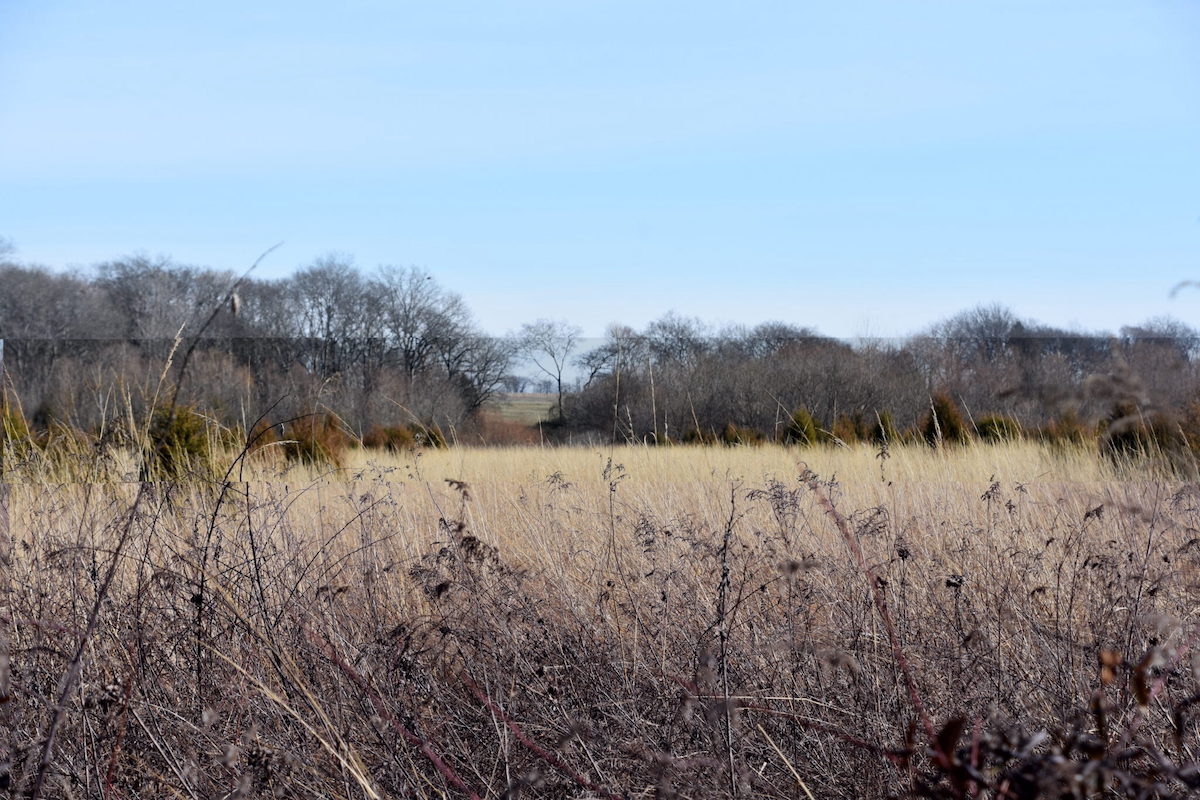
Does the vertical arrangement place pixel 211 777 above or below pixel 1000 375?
below

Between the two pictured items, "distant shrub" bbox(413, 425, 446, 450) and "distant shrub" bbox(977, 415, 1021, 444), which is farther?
"distant shrub" bbox(977, 415, 1021, 444)

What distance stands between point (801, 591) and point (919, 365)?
55.9 ft

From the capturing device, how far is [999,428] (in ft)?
36.7

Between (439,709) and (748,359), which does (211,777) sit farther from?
(748,359)

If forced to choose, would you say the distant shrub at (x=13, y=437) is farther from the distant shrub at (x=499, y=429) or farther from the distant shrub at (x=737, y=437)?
the distant shrub at (x=499, y=429)

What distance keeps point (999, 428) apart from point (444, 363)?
1950 cm

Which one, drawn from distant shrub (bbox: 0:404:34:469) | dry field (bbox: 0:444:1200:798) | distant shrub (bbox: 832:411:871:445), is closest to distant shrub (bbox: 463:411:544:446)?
distant shrub (bbox: 832:411:871:445)

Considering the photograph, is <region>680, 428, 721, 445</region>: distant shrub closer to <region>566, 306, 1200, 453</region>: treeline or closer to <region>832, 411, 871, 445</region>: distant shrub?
<region>566, 306, 1200, 453</region>: treeline

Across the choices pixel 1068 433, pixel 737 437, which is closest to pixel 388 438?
pixel 737 437

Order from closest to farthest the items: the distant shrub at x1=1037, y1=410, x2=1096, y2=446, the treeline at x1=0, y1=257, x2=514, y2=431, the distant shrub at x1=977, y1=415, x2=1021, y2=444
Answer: the distant shrub at x1=1037, y1=410, x2=1096, y2=446 < the distant shrub at x1=977, y1=415, x2=1021, y2=444 < the treeline at x1=0, y1=257, x2=514, y2=431

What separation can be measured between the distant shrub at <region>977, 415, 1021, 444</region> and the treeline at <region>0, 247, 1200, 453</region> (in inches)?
2.1

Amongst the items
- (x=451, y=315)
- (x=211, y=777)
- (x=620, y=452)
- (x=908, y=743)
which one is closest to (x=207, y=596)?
(x=211, y=777)

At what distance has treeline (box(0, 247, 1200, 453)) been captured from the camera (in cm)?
1321

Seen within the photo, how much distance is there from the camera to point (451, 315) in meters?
28.1
